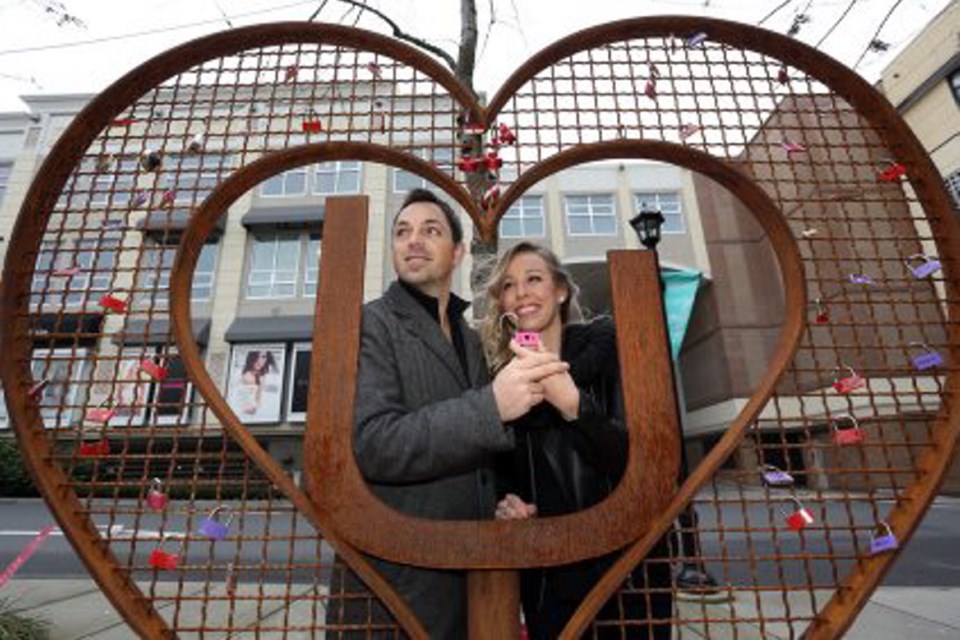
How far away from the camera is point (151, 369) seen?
1574 mm

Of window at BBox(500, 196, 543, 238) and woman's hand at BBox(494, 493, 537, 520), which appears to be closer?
woman's hand at BBox(494, 493, 537, 520)

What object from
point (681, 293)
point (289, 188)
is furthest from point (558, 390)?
point (289, 188)

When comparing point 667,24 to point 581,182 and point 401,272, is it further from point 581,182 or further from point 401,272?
point 581,182

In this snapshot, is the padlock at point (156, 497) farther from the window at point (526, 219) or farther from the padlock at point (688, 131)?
the window at point (526, 219)

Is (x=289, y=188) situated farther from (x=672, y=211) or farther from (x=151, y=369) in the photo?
(x=151, y=369)

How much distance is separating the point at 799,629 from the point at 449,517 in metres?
3.67

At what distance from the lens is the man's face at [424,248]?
65.7 inches

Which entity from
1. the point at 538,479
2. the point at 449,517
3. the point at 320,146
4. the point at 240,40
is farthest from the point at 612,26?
the point at 449,517

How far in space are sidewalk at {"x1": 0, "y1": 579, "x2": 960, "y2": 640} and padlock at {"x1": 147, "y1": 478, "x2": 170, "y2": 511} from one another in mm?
2217

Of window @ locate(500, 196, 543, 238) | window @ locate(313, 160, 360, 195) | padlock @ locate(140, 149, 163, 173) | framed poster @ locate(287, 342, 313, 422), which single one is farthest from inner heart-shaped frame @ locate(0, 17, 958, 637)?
window @ locate(500, 196, 543, 238)

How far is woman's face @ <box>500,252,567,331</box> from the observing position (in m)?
1.80

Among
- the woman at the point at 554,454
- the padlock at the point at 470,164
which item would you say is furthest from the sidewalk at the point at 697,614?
the padlock at the point at 470,164

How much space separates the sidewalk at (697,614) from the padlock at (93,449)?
7.39 ft

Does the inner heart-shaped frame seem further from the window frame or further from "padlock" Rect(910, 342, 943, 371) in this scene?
the window frame
